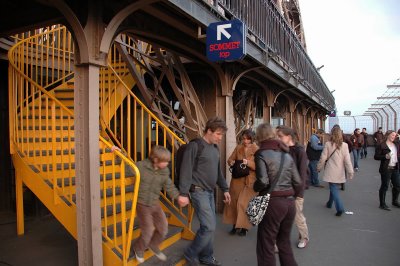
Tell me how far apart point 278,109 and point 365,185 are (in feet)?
15.6

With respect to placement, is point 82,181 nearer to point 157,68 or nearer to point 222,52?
point 222,52

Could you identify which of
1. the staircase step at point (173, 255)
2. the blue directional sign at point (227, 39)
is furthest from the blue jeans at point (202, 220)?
the blue directional sign at point (227, 39)

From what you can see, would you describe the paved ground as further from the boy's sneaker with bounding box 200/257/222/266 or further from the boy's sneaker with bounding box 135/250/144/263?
the boy's sneaker with bounding box 135/250/144/263

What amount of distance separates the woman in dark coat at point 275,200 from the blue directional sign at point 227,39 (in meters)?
1.59

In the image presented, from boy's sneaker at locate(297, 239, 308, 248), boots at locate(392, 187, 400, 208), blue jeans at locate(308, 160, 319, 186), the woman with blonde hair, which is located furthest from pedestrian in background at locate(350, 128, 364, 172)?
boy's sneaker at locate(297, 239, 308, 248)

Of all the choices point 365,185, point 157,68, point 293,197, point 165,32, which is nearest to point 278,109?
point 365,185

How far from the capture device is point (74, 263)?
4.10m

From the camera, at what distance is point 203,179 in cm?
367

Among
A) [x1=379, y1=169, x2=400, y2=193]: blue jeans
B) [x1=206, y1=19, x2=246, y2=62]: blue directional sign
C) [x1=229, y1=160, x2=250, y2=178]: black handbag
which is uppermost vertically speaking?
[x1=206, y1=19, x2=246, y2=62]: blue directional sign

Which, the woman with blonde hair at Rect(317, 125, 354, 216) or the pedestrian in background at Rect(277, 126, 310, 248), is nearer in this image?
the pedestrian in background at Rect(277, 126, 310, 248)

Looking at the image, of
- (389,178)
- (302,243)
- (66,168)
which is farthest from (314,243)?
(66,168)

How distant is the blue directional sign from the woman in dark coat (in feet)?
5.23

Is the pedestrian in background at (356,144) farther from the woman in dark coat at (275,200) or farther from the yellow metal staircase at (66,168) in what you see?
the woman in dark coat at (275,200)

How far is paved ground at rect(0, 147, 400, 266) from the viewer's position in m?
4.20
